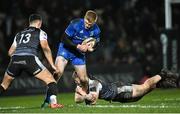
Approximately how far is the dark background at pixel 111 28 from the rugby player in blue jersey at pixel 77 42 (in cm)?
822

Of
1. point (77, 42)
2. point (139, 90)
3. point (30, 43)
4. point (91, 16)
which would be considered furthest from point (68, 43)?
point (139, 90)

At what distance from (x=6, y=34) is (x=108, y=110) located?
42.6 feet

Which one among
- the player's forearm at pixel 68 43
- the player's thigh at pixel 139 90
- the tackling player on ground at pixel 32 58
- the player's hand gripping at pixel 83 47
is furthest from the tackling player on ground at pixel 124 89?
the player's forearm at pixel 68 43

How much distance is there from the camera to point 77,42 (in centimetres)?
1695

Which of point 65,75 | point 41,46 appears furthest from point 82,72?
point 65,75

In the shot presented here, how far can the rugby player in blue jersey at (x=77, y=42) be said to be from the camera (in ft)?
54.8

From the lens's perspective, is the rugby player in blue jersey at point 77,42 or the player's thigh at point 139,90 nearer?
the player's thigh at point 139,90

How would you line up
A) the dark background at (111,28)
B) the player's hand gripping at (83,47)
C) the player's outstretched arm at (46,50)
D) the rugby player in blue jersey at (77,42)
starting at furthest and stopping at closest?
the dark background at (111,28)
the rugby player in blue jersey at (77,42)
the player's hand gripping at (83,47)
the player's outstretched arm at (46,50)

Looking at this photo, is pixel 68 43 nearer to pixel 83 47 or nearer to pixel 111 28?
pixel 83 47

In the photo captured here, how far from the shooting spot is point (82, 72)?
16.8 meters

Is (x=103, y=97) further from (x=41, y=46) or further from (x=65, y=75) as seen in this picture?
(x=65, y=75)

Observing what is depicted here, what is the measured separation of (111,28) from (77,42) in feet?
38.4

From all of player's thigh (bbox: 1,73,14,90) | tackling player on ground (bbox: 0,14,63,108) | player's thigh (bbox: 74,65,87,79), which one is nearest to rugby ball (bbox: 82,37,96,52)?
player's thigh (bbox: 74,65,87,79)

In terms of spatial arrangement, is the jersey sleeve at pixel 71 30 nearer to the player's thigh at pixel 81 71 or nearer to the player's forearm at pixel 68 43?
the player's forearm at pixel 68 43
